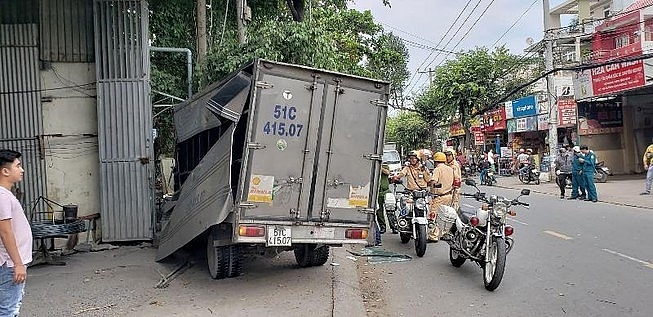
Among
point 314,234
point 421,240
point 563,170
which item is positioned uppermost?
point 314,234

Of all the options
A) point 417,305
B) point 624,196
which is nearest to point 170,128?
point 417,305

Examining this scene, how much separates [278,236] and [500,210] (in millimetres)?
2703

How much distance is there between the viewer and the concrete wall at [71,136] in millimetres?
10945

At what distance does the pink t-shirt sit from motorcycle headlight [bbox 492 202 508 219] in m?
5.19

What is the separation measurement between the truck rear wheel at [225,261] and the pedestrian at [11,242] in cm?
345

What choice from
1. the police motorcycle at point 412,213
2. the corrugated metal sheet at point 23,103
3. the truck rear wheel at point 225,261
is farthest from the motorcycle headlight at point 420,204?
the corrugated metal sheet at point 23,103

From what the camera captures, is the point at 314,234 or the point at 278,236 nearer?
the point at 278,236

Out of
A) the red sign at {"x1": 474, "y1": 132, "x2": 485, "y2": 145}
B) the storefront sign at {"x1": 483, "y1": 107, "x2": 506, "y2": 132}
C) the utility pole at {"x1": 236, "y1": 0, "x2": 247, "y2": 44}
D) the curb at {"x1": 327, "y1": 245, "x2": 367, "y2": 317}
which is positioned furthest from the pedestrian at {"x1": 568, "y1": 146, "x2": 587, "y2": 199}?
the red sign at {"x1": 474, "y1": 132, "x2": 485, "y2": 145}

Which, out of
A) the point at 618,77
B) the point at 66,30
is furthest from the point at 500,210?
the point at 618,77

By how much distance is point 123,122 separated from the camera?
1092cm

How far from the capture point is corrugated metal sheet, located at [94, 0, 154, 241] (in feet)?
35.7

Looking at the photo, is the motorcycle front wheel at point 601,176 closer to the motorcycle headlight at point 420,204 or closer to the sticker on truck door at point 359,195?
the motorcycle headlight at point 420,204

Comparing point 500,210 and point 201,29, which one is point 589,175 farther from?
point 500,210

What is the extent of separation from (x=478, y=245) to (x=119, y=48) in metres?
6.84
